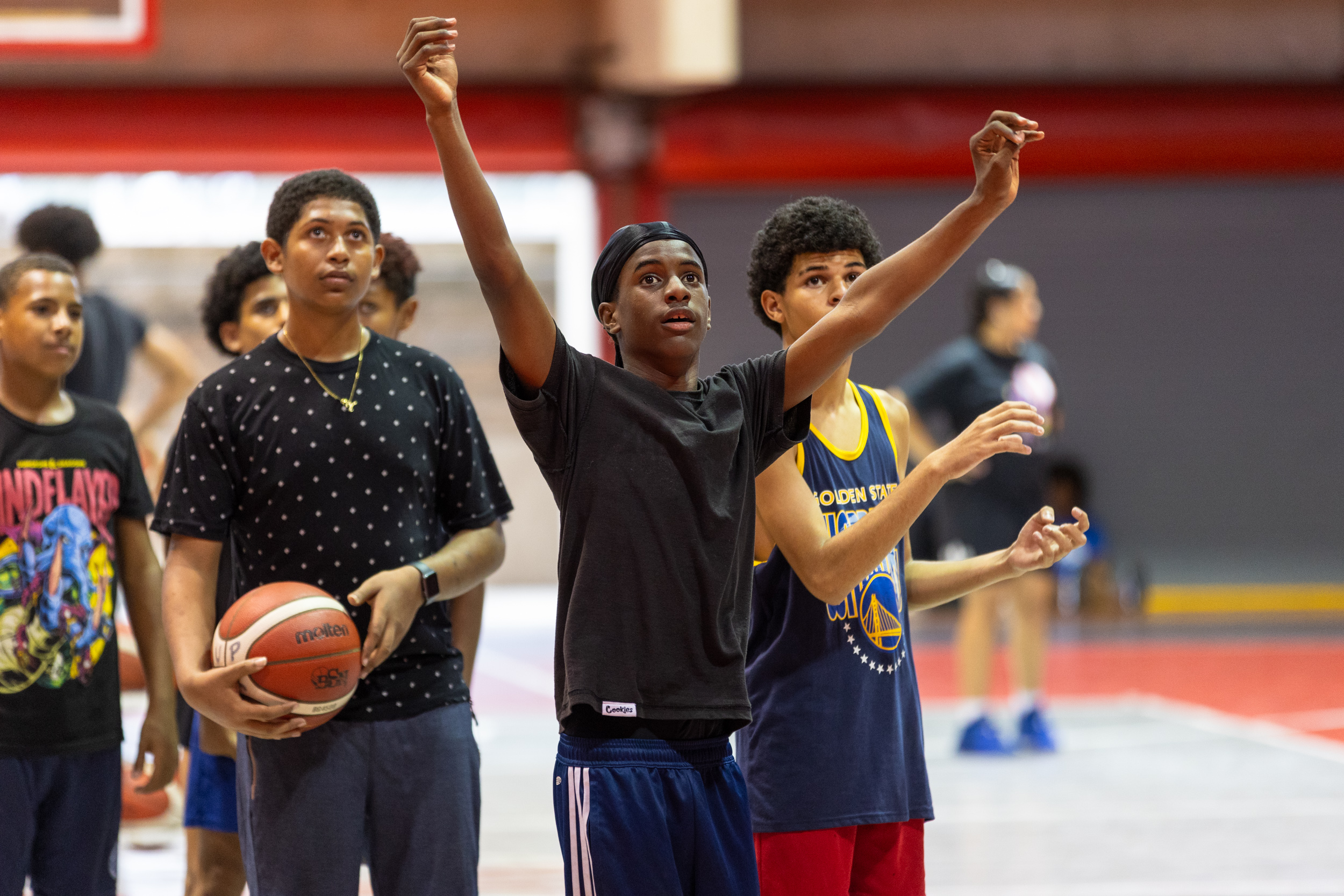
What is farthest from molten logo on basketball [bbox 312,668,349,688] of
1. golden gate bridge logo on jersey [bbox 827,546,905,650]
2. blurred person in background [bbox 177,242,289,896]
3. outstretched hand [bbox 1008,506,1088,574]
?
outstretched hand [bbox 1008,506,1088,574]

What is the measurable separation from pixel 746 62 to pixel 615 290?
983 cm

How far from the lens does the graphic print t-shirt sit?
2676 mm

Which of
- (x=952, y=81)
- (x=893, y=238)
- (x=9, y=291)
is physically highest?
(x=952, y=81)

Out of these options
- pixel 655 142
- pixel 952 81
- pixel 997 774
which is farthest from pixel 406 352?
pixel 952 81

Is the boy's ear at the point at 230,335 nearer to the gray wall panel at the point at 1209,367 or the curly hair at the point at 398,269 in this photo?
the curly hair at the point at 398,269

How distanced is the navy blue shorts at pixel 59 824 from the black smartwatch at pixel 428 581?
945 millimetres

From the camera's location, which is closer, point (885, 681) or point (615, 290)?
point (615, 290)

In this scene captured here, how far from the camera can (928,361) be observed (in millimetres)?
12281

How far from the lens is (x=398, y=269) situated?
3609 mm

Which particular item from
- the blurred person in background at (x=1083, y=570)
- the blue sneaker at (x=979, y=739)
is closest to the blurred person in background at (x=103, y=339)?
the blue sneaker at (x=979, y=739)

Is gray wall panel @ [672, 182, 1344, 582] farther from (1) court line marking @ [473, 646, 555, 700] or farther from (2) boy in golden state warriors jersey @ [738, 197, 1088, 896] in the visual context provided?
(2) boy in golden state warriors jersey @ [738, 197, 1088, 896]

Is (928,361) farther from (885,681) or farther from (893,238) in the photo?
(885,681)

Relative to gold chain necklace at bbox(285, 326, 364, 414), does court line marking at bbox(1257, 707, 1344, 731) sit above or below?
below

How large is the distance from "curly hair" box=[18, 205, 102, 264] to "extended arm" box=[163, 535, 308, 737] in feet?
7.54
